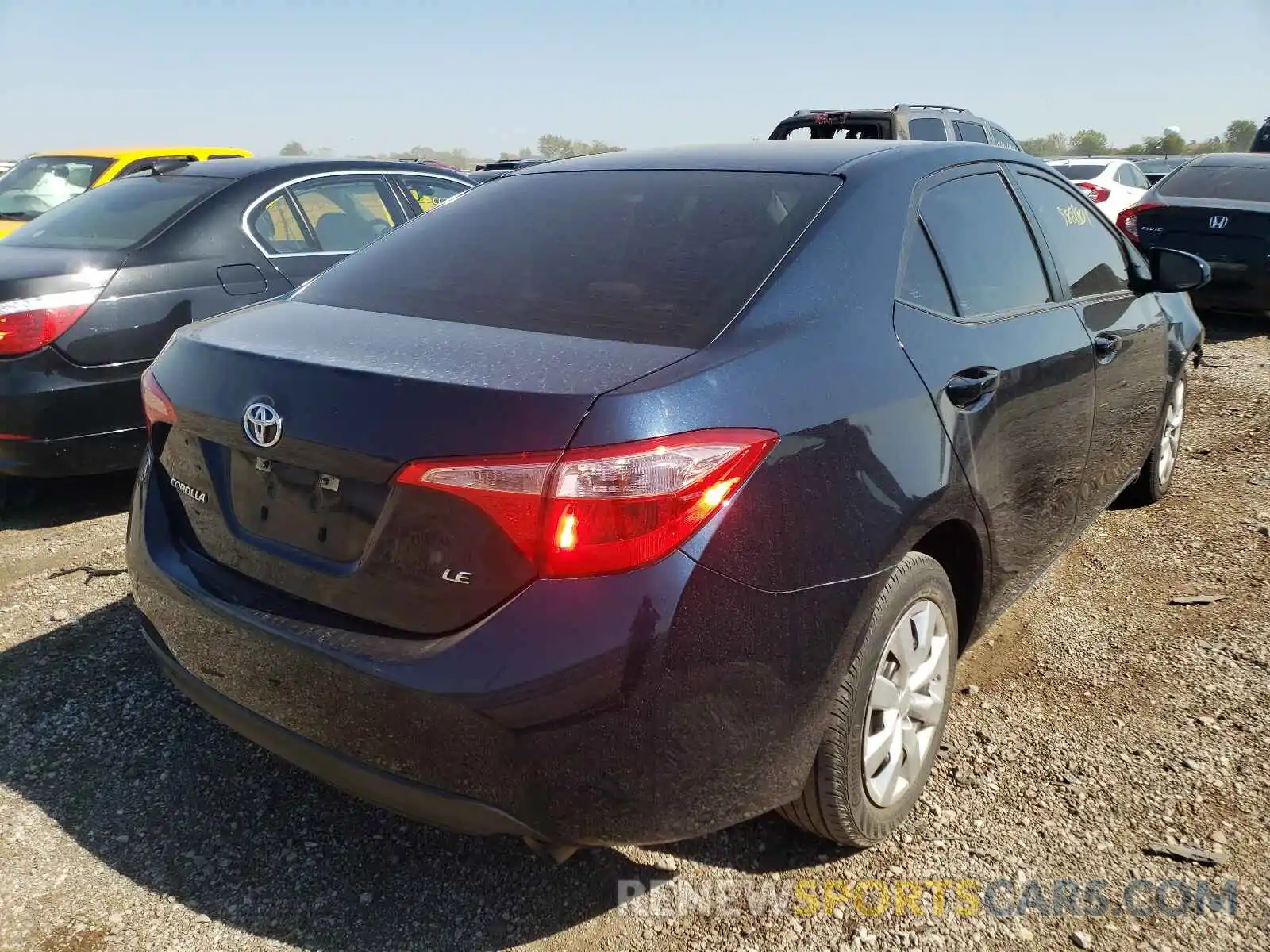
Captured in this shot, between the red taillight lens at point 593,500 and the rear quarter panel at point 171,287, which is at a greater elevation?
the red taillight lens at point 593,500

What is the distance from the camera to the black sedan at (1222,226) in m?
8.16

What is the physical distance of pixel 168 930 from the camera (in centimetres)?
212

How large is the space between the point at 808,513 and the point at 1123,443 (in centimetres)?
227

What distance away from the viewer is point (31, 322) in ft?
13.4

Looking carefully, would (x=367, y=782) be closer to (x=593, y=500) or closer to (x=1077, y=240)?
(x=593, y=500)

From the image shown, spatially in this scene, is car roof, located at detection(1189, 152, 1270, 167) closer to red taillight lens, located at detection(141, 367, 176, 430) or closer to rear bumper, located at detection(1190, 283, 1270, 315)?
rear bumper, located at detection(1190, 283, 1270, 315)

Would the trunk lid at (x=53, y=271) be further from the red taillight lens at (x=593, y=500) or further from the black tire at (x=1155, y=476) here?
the black tire at (x=1155, y=476)

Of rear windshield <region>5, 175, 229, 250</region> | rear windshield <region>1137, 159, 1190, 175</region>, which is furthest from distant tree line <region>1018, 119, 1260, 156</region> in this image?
rear windshield <region>5, 175, 229, 250</region>

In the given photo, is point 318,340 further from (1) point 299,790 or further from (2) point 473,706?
(1) point 299,790

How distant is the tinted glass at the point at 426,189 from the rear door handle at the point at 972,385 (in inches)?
160

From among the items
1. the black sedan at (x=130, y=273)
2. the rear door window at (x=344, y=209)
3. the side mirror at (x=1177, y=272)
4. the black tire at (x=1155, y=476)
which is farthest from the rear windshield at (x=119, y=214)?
the black tire at (x=1155, y=476)

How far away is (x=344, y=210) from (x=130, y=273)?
4.57 ft

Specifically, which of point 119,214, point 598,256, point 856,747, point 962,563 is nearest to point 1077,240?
point 962,563

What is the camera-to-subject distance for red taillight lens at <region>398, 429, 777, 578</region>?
1684 millimetres
